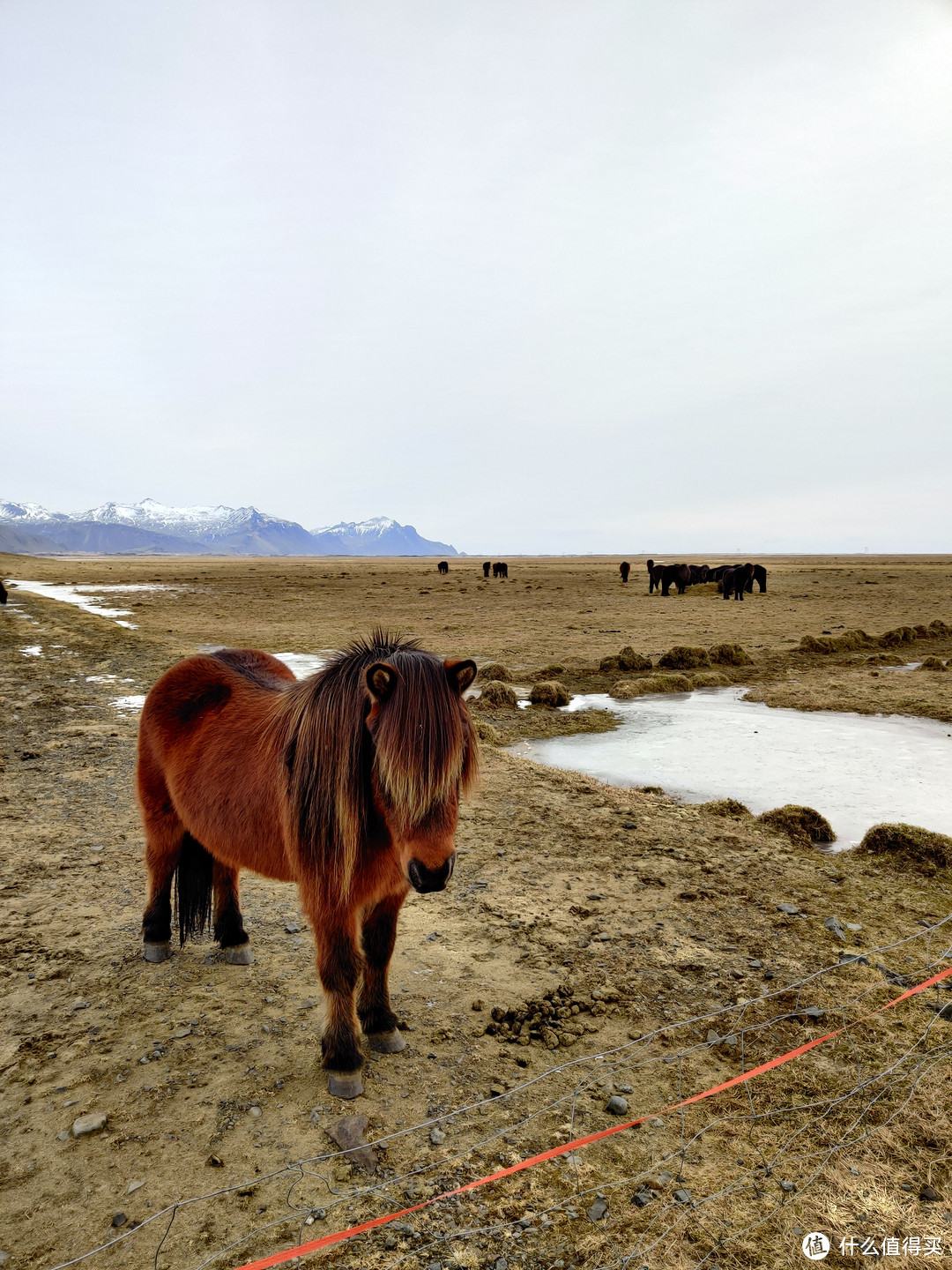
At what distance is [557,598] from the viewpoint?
110 feet

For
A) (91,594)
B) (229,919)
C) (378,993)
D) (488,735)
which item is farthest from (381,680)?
(91,594)

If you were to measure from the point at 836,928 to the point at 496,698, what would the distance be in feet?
22.9

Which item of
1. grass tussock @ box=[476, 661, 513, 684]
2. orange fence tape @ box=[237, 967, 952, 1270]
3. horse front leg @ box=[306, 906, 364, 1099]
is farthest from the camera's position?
grass tussock @ box=[476, 661, 513, 684]

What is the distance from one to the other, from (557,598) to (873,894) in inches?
1136

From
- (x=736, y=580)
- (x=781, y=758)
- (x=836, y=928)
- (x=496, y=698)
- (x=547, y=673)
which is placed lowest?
(x=836, y=928)

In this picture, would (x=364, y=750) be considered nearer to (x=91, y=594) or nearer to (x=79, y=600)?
(x=79, y=600)

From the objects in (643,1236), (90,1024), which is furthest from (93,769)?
(643,1236)

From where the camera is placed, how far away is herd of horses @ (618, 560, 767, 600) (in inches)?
1270

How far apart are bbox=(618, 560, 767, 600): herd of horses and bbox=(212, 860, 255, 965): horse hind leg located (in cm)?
3163

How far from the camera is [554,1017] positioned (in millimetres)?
3619

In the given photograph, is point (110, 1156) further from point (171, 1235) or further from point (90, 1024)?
point (90, 1024)

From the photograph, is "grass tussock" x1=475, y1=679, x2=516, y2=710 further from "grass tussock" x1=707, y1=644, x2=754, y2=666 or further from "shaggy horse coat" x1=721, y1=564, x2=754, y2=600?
"shaggy horse coat" x1=721, y1=564, x2=754, y2=600

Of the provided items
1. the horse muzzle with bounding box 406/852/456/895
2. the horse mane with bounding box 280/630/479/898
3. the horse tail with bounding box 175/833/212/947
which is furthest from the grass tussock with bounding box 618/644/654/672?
the horse muzzle with bounding box 406/852/456/895

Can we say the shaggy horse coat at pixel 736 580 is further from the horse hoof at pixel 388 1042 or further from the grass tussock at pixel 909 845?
the horse hoof at pixel 388 1042
